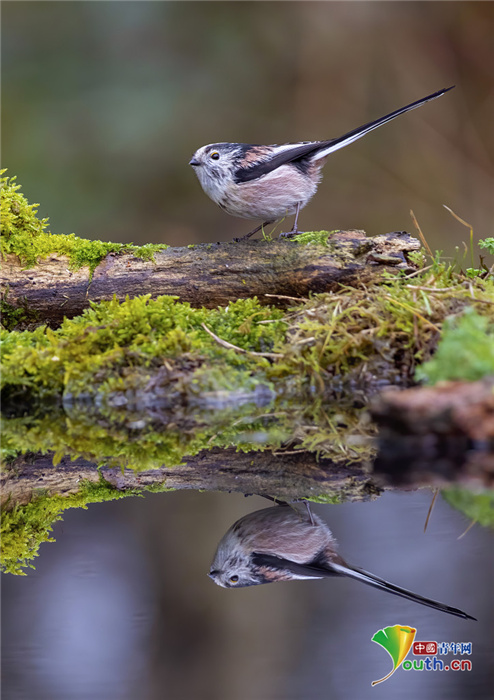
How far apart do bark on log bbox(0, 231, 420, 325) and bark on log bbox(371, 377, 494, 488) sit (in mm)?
2027

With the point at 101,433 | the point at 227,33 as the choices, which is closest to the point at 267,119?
the point at 227,33

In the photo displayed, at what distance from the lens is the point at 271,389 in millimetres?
3676

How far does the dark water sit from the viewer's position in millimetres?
1508

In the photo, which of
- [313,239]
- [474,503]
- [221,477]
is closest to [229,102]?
[313,239]

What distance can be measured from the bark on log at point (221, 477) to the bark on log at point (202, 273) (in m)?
1.99

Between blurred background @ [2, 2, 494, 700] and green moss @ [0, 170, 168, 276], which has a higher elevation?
blurred background @ [2, 2, 494, 700]

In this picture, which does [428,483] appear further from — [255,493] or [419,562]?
[255,493]

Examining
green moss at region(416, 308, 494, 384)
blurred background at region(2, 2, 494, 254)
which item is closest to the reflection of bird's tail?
green moss at region(416, 308, 494, 384)

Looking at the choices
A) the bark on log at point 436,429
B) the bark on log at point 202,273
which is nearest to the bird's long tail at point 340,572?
the bark on log at point 436,429

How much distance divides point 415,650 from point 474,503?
1.53 ft

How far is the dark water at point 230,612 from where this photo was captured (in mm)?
1508

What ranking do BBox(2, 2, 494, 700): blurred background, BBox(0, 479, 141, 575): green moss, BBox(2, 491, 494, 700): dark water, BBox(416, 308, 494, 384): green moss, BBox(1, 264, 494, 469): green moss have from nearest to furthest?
1. BBox(2, 491, 494, 700): dark water
2. BBox(0, 479, 141, 575): green moss
3. BBox(416, 308, 494, 384): green moss
4. BBox(1, 264, 494, 469): green moss
5. BBox(2, 2, 494, 700): blurred background

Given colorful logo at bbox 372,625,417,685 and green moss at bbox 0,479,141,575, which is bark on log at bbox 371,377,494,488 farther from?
green moss at bbox 0,479,141,575

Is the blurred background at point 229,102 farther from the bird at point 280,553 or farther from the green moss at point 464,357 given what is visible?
the bird at point 280,553
